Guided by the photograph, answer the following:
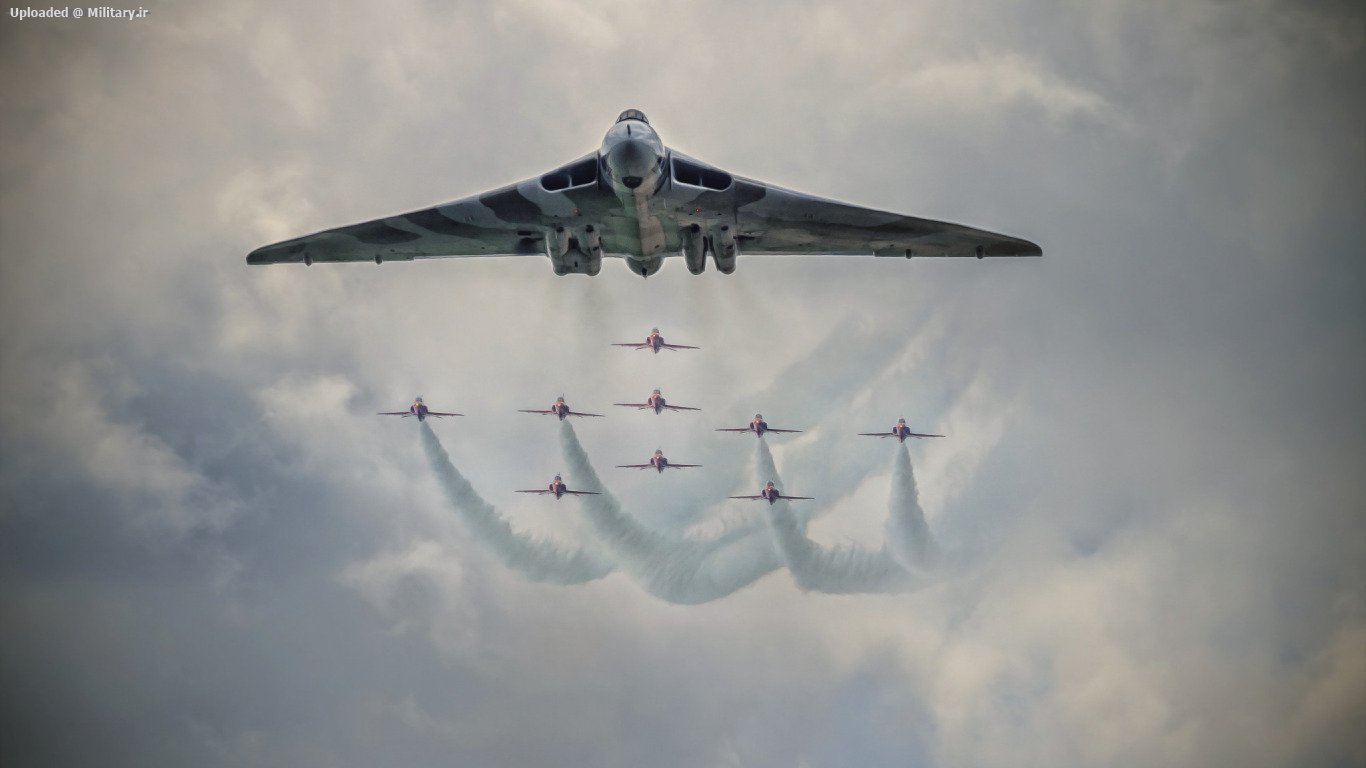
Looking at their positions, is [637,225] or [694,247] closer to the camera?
[637,225]

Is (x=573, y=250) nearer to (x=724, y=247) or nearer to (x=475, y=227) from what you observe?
(x=475, y=227)

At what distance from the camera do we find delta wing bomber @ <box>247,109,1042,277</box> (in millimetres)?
39719

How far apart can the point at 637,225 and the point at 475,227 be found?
6.60 meters

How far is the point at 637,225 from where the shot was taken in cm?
4162

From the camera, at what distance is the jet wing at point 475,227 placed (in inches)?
1601

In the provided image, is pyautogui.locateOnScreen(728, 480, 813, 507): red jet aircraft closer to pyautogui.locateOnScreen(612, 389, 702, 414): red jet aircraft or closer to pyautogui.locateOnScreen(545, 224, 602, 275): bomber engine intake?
pyautogui.locateOnScreen(612, 389, 702, 414): red jet aircraft

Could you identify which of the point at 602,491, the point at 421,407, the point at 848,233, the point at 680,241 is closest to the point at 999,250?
the point at 848,233

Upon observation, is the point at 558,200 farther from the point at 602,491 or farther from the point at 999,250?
the point at 602,491

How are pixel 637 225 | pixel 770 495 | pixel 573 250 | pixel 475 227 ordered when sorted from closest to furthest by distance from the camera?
pixel 637 225 < pixel 573 250 < pixel 475 227 < pixel 770 495

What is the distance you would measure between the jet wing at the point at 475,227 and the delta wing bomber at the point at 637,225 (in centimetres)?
4

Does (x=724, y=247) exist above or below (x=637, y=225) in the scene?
below

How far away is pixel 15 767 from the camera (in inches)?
3548

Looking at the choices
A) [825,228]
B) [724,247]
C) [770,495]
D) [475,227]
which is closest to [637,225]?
[724,247]

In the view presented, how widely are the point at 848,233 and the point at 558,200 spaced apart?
11.0 meters
